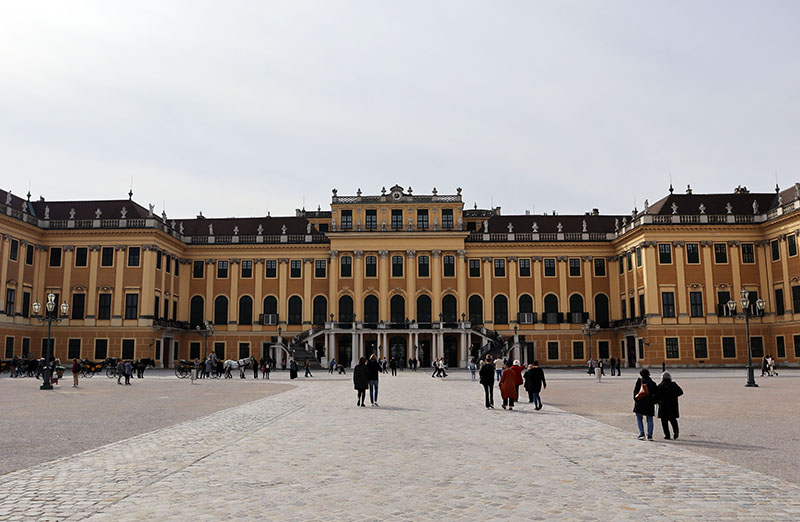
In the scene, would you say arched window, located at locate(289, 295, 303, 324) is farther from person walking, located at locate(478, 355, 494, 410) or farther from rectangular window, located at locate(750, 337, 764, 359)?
person walking, located at locate(478, 355, 494, 410)

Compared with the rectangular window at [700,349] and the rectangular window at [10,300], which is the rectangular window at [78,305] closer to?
the rectangular window at [10,300]

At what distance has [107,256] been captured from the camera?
60.6m

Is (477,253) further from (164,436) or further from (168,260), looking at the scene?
(164,436)

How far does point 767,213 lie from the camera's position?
57.9 meters

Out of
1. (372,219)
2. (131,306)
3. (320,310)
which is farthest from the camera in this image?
(372,219)

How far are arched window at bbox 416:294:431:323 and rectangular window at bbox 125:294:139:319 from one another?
24.9 m

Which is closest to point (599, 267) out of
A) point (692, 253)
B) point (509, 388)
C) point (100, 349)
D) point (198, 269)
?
point (692, 253)

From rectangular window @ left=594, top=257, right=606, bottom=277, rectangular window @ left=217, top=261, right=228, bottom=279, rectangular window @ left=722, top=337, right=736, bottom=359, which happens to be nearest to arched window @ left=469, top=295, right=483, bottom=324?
rectangular window @ left=594, top=257, right=606, bottom=277

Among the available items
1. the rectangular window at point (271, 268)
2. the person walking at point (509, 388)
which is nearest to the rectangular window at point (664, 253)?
the rectangular window at point (271, 268)

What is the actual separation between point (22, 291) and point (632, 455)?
57033 mm

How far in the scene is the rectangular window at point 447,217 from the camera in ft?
217

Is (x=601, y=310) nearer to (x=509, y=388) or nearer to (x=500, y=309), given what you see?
(x=500, y=309)

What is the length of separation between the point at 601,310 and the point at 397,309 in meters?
19.1

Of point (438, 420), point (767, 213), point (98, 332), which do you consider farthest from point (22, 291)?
point (767, 213)
